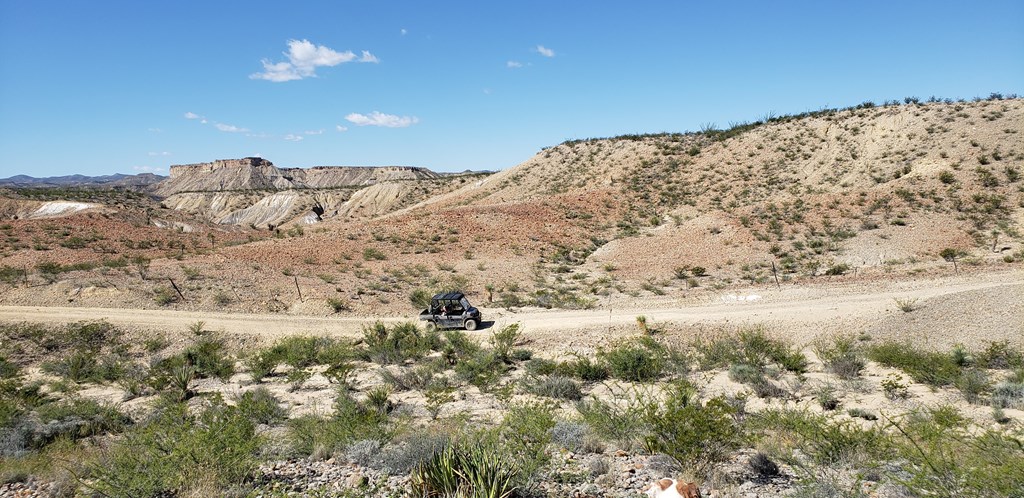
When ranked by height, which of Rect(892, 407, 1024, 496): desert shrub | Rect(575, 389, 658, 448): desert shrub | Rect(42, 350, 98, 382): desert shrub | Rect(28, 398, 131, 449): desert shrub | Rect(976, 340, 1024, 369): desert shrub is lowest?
Rect(42, 350, 98, 382): desert shrub

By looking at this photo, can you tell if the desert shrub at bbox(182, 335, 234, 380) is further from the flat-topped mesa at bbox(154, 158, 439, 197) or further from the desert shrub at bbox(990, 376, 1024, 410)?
the flat-topped mesa at bbox(154, 158, 439, 197)

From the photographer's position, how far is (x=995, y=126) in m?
40.0

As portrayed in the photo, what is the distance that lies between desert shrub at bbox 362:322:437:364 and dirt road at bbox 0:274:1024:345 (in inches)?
64.3

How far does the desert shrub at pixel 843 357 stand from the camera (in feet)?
44.8

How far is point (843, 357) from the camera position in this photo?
46.1ft

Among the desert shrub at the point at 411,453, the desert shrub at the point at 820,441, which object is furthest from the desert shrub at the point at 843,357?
the desert shrub at the point at 411,453

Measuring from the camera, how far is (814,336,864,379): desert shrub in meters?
13.6

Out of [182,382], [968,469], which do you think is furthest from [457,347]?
[968,469]

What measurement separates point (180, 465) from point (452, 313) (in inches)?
522

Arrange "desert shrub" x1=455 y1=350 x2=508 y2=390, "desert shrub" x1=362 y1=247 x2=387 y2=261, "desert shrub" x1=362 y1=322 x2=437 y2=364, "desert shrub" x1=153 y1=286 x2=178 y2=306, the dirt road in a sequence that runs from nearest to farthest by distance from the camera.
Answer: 1. "desert shrub" x1=455 y1=350 x2=508 y2=390
2. "desert shrub" x1=362 y1=322 x2=437 y2=364
3. the dirt road
4. "desert shrub" x1=153 y1=286 x2=178 y2=306
5. "desert shrub" x1=362 y1=247 x2=387 y2=261

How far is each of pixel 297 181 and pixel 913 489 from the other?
201m

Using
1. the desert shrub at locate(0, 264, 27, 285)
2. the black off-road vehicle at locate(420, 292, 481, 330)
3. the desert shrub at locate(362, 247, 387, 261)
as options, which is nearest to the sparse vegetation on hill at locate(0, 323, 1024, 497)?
the black off-road vehicle at locate(420, 292, 481, 330)

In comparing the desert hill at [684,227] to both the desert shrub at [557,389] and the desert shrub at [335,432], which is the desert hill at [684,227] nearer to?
the desert shrub at [557,389]

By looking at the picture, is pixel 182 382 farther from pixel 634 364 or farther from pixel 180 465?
pixel 634 364
